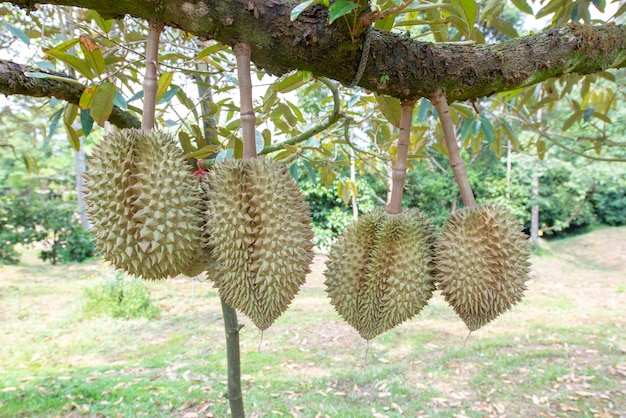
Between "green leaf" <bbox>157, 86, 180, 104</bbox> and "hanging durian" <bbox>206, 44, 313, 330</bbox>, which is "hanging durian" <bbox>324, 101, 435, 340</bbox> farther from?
"green leaf" <bbox>157, 86, 180, 104</bbox>

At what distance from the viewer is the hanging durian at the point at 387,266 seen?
0.96 meters

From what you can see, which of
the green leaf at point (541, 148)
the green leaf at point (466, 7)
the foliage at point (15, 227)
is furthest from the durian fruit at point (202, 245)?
the foliage at point (15, 227)

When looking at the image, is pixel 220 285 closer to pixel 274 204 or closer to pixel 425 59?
pixel 274 204

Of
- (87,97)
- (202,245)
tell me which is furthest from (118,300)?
(202,245)

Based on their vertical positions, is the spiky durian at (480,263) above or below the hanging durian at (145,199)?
below

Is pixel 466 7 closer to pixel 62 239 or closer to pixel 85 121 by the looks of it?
Result: pixel 85 121

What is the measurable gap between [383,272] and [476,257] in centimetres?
20

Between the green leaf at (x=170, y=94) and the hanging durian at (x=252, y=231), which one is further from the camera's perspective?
the green leaf at (x=170, y=94)

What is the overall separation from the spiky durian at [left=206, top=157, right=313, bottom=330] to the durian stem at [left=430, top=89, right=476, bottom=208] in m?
0.37

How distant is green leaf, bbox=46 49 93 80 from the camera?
3.08 feet

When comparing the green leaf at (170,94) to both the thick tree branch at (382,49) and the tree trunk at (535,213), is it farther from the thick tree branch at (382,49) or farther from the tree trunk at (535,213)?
the tree trunk at (535,213)

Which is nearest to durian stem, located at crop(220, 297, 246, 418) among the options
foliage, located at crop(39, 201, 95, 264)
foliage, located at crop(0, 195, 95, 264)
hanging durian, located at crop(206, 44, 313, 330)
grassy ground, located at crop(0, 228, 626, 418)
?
hanging durian, located at crop(206, 44, 313, 330)

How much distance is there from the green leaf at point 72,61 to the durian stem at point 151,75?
0.30 meters

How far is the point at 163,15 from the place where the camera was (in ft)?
2.37
